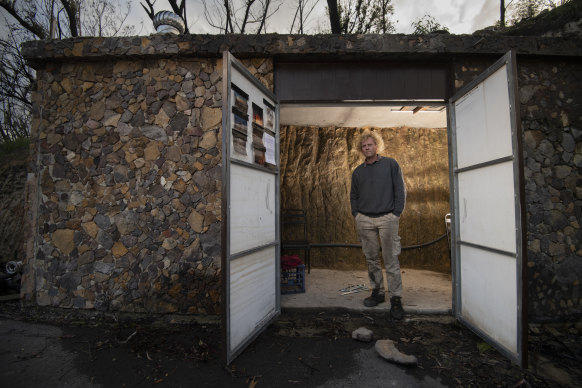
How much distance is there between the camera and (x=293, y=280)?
418 cm

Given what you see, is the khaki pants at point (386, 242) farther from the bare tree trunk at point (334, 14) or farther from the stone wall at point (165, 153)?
the bare tree trunk at point (334, 14)

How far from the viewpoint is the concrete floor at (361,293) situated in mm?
3602

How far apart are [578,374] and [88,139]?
539 centimetres

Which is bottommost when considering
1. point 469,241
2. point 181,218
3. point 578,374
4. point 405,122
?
point 578,374

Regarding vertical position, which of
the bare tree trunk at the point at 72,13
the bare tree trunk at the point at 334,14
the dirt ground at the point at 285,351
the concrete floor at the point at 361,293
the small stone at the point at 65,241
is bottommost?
the dirt ground at the point at 285,351

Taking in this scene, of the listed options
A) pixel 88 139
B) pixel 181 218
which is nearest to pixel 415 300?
pixel 181 218

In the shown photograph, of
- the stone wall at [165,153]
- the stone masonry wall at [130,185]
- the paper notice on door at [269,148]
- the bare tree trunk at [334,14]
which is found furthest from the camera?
the bare tree trunk at [334,14]

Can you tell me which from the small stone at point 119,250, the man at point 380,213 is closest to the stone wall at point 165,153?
the small stone at point 119,250

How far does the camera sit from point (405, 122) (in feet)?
20.6

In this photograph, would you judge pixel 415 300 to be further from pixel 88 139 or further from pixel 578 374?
pixel 88 139

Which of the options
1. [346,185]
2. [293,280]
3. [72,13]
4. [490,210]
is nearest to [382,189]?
[490,210]

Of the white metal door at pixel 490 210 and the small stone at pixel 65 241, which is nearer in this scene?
the white metal door at pixel 490 210

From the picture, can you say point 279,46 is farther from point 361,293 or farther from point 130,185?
point 361,293

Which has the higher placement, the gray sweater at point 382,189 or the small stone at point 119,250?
the gray sweater at point 382,189
